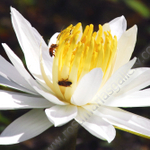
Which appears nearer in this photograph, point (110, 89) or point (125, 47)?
point (110, 89)

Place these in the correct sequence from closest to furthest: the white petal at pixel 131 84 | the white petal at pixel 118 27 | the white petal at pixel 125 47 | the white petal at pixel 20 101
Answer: the white petal at pixel 20 101
the white petal at pixel 131 84
the white petal at pixel 125 47
the white petal at pixel 118 27

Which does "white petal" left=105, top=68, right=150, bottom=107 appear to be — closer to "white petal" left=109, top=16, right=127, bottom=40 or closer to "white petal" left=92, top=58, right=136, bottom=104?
"white petal" left=92, top=58, right=136, bottom=104

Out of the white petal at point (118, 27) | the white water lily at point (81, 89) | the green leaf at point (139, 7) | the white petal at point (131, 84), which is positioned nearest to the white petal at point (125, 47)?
the white water lily at point (81, 89)

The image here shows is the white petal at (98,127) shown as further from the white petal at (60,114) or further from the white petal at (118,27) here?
the white petal at (118,27)

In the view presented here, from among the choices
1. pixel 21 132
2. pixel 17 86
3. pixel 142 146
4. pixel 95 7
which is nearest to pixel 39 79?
pixel 17 86

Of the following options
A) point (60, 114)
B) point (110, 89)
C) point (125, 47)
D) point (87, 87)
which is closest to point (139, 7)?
point (125, 47)

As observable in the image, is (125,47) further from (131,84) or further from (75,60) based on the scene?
(75,60)

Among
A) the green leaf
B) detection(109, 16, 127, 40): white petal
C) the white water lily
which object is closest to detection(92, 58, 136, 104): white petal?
the white water lily

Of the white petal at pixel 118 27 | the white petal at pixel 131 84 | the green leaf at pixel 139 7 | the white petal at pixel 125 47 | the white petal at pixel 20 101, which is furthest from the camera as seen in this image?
the green leaf at pixel 139 7
